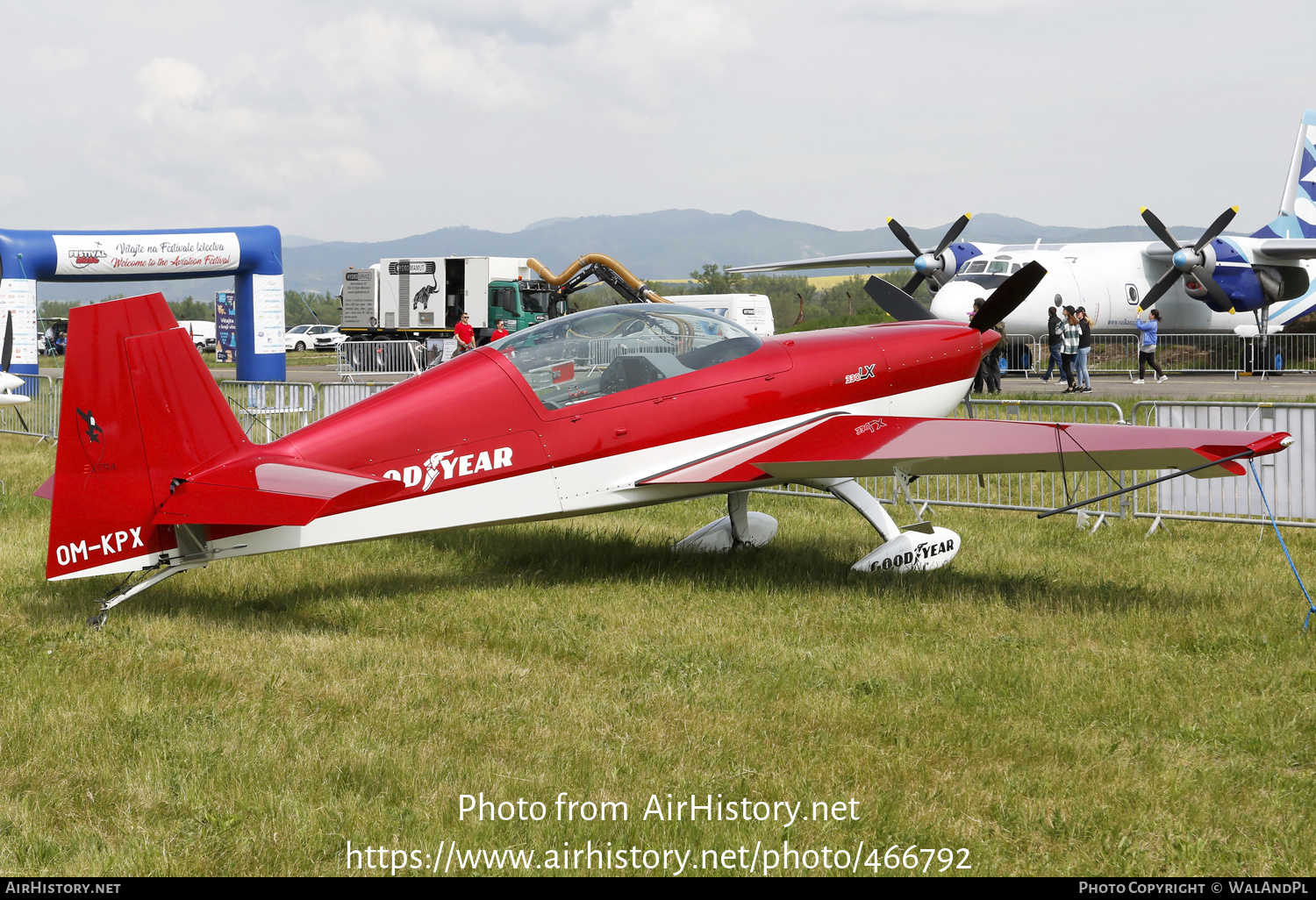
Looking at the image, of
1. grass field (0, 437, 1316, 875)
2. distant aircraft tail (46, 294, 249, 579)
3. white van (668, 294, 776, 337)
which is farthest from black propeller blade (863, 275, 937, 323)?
white van (668, 294, 776, 337)

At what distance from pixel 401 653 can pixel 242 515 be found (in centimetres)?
110

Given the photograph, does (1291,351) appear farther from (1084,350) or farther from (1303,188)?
(1084,350)

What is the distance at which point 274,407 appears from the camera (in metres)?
15.8

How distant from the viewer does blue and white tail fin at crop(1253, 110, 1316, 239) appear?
104ft

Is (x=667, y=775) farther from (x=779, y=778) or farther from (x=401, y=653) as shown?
(x=401, y=653)

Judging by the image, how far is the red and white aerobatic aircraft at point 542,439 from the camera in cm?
559

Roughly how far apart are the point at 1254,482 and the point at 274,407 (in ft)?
41.8

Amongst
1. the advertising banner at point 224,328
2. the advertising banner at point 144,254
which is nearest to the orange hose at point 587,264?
the advertising banner at point 144,254

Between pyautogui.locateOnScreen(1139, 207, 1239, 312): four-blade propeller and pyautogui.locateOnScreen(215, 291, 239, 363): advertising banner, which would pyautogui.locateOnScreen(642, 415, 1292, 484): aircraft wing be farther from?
pyautogui.locateOnScreen(215, 291, 239, 363): advertising banner

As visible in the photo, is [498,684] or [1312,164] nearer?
[498,684]

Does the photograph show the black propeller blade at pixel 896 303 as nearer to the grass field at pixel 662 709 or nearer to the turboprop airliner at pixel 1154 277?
the grass field at pixel 662 709
